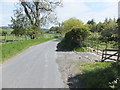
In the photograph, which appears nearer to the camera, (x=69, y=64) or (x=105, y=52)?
(x=69, y=64)

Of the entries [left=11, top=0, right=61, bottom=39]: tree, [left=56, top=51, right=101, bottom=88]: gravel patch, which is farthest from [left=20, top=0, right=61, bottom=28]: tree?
[left=56, top=51, right=101, bottom=88]: gravel patch

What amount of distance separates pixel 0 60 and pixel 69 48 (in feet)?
39.3

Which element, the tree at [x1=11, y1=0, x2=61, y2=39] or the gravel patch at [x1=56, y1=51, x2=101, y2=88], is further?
the tree at [x1=11, y1=0, x2=61, y2=39]

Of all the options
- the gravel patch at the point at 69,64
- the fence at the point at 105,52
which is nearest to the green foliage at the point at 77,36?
the fence at the point at 105,52

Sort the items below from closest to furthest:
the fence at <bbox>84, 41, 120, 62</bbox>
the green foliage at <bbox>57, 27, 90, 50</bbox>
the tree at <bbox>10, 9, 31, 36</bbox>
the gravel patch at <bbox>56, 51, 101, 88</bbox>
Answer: the gravel patch at <bbox>56, 51, 101, 88</bbox> → the fence at <bbox>84, 41, 120, 62</bbox> → the green foliage at <bbox>57, 27, 90, 50</bbox> → the tree at <bbox>10, 9, 31, 36</bbox>

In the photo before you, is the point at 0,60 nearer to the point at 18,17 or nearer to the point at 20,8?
the point at 18,17

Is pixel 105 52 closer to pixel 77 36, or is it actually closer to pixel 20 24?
pixel 77 36

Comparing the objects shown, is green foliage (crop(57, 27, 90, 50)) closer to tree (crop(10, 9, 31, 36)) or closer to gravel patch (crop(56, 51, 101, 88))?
gravel patch (crop(56, 51, 101, 88))

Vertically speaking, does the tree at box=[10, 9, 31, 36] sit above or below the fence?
above

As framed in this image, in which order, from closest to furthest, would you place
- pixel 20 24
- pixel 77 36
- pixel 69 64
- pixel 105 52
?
pixel 69 64
pixel 105 52
pixel 77 36
pixel 20 24

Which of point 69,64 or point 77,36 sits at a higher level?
point 77,36

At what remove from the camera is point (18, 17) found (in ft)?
125

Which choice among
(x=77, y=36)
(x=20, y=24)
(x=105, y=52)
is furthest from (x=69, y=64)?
(x=20, y=24)

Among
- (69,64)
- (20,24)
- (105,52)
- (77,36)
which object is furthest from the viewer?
(20,24)
